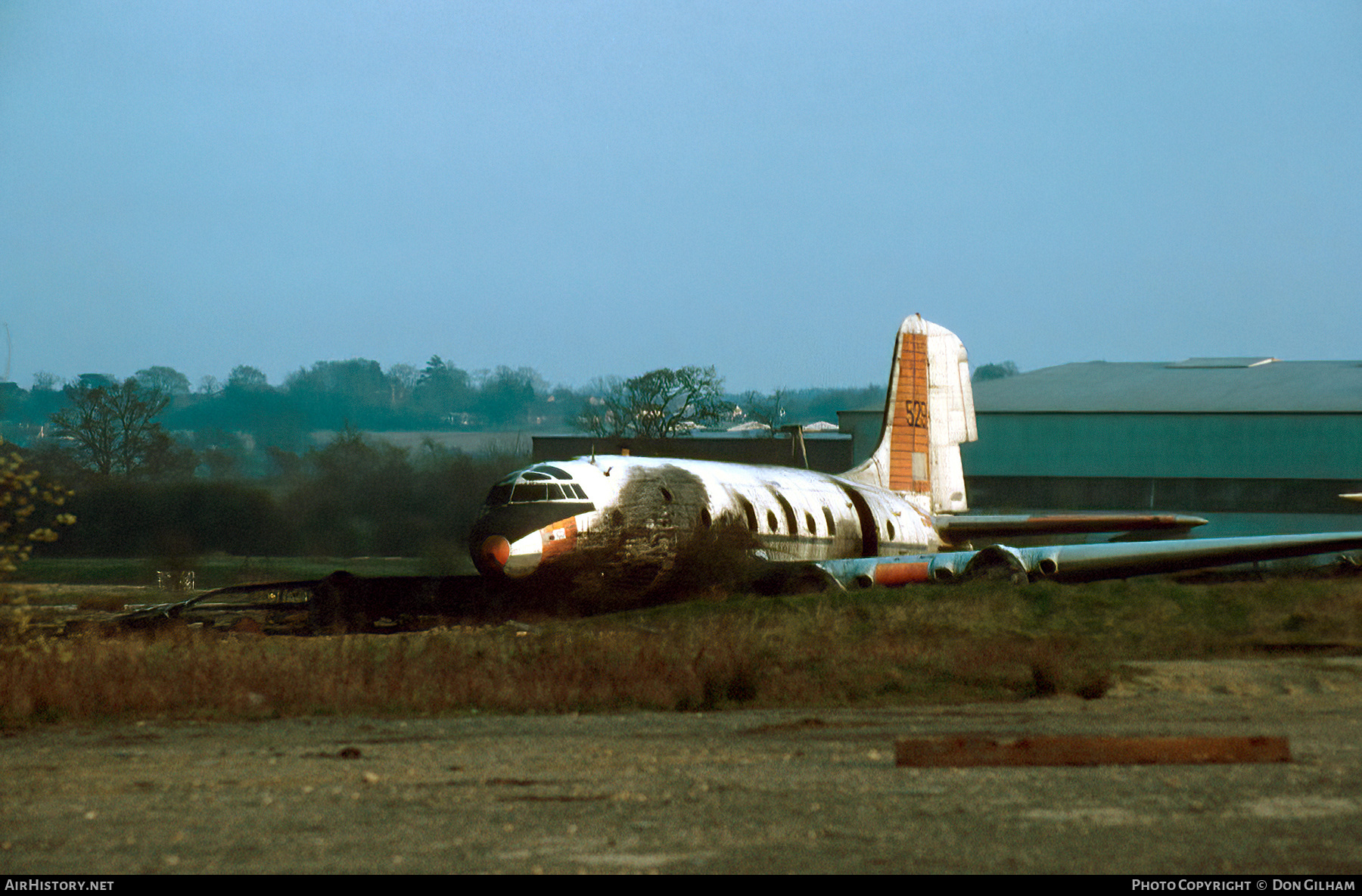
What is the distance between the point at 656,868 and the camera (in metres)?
7.39

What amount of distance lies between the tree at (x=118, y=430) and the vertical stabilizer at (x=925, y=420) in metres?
32.7

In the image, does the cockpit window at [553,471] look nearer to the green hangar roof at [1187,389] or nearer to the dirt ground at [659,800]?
the dirt ground at [659,800]

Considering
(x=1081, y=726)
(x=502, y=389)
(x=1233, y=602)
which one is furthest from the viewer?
(x=502, y=389)

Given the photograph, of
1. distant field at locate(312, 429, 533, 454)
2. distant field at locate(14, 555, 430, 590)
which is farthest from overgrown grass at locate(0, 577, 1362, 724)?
distant field at locate(312, 429, 533, 454)

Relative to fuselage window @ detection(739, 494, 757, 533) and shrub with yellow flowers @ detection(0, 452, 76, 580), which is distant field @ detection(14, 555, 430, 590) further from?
shrub with yellow flowers @ detection(0, 452, 76, 580)

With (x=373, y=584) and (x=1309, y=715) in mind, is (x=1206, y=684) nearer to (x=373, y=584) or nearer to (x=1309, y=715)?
(x=1309, y=715)

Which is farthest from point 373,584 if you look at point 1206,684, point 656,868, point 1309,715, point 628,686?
point 656,868

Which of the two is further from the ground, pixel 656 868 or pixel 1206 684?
pixel 656 868

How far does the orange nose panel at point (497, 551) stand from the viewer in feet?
79.5

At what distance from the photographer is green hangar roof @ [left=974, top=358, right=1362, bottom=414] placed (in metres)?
63.6

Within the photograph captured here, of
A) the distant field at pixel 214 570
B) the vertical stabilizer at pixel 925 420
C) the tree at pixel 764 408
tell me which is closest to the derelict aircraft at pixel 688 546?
the vertical stabilizer at pixel 925 420

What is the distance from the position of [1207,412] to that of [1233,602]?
42.4m
